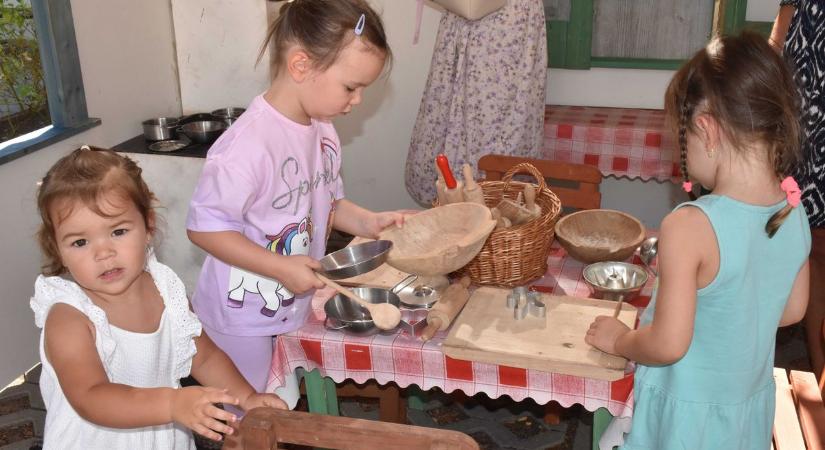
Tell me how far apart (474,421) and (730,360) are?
4.59 feet

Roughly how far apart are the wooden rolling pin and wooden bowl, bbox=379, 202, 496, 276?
0.25ft

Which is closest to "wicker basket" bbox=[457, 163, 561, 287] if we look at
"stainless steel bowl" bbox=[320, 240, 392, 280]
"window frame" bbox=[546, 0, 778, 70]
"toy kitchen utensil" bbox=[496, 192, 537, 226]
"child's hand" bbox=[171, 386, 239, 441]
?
"toy kitchen utensil" bbox=[496, 192, 537, 226]

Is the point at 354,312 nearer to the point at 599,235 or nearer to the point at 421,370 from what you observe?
the point at 421,370

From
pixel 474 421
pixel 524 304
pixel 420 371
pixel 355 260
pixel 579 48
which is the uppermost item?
pixel 579 48

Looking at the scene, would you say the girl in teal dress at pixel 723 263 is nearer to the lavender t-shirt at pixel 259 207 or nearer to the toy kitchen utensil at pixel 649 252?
the toy kitchen utensil at pixel 649 252

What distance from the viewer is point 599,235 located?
6.63ft

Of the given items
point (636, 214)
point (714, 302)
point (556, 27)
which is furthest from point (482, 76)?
point (714, 302)

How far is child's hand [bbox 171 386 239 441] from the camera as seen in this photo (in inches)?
44.1

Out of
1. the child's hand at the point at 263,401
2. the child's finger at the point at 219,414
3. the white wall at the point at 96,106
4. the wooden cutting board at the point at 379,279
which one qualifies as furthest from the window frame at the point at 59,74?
the child's finger at the point at 219,414

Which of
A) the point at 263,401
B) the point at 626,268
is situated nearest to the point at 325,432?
the point at 263,401

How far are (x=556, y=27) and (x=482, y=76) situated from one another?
1.17 metres

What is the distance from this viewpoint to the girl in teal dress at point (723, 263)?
1.28 m

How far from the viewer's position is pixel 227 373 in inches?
58.8

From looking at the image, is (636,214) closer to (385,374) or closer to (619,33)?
(619,33)
